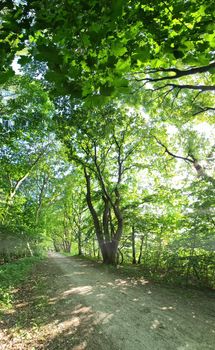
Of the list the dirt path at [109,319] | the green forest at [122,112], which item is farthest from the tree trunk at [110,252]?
the dirt path at [109,319]

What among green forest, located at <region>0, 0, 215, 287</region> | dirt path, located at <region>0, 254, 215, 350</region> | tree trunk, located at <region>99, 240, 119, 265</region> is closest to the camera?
green forest, located at <region>0, 0, 215, 287</region>

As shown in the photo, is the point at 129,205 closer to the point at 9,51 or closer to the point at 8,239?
the point at 8,239

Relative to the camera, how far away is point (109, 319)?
5.37m

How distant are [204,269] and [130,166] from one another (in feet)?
27.6

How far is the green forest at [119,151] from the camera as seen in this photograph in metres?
2.23

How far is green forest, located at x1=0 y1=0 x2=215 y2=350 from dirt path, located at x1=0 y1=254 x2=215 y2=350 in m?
0.04

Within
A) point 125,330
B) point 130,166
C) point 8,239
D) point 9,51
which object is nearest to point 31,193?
point 8,239

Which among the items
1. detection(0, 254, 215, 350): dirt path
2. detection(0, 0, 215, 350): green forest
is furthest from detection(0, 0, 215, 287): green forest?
detection(0, 254, 215, 350): dirt path

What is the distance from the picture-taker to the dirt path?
4352 millimetres

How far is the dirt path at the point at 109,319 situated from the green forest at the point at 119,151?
4 cm

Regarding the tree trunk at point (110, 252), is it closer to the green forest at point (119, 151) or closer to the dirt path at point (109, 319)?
the green forest at point (119, 151)

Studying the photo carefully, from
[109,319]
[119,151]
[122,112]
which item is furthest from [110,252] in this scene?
[109,319]

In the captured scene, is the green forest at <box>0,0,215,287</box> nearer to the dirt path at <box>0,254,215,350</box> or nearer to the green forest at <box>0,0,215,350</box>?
the green forest at <box>0,0,215,350</box>

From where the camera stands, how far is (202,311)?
20.0ft
